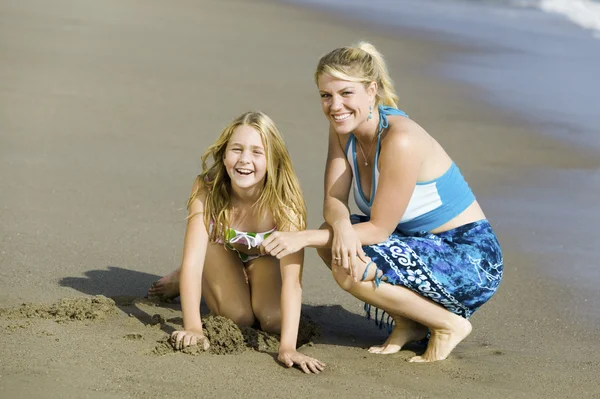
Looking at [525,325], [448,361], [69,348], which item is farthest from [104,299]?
[525,325]

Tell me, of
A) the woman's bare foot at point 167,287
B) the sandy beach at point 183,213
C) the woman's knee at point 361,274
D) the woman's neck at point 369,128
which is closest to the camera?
the sandy beach at point 183,213

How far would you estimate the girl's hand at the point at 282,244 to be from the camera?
380cm

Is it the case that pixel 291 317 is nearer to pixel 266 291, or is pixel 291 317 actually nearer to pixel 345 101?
pixel 266 291

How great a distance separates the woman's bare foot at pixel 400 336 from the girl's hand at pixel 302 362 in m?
0.40

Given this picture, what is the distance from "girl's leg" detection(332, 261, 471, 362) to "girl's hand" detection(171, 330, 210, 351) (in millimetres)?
584

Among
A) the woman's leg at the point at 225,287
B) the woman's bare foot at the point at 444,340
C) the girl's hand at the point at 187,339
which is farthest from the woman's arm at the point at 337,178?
the girl's hand at the point at 187,339

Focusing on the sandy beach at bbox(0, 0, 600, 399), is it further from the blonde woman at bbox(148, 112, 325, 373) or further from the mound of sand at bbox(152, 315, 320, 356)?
the blonde woman at bbox(148, 112, 325, 373)

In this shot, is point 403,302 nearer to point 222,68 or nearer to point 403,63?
point 222,68

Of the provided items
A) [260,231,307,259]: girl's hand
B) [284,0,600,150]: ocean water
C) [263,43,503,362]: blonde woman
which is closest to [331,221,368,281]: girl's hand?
[263,43,503,362]: blonde woman

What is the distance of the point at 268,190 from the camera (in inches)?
161

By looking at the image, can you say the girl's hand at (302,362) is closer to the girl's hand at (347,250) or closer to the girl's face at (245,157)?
the girl's hand at (347,250)

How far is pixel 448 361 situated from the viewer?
12.9ft

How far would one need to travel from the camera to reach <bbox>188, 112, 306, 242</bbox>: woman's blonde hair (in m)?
4.05

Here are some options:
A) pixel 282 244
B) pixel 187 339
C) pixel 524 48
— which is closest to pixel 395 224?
pixel 282 244
